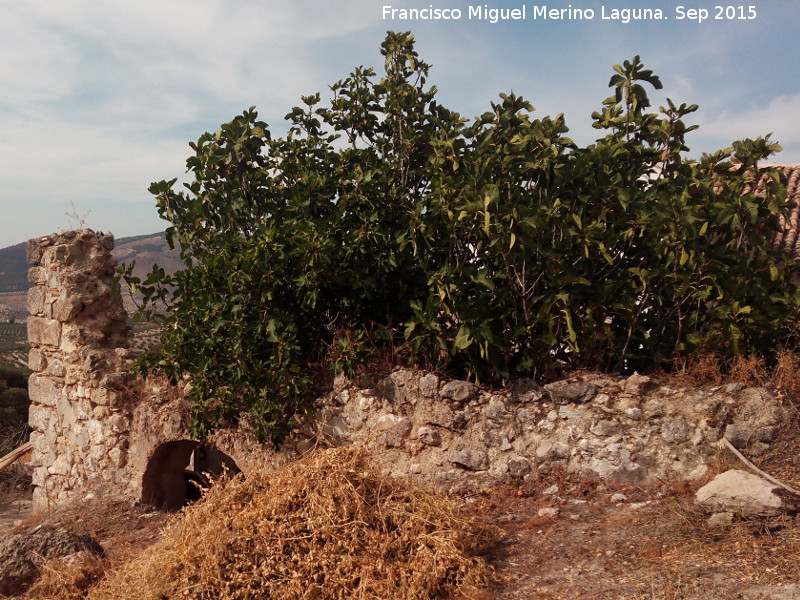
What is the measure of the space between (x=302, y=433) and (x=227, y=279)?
1.57 m

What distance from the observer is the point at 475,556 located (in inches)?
171

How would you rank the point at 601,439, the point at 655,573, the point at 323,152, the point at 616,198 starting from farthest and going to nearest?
the point at 323,152
the point at 616,198
the point at 601,439
the point at 655,573

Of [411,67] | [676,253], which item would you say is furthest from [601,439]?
[411,67]

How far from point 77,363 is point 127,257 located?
49802 mm

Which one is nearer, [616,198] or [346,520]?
[346,520]

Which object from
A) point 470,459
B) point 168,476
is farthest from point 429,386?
point 168,476

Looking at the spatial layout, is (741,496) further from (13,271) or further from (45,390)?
(13,271)

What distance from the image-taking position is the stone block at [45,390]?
7770 mm

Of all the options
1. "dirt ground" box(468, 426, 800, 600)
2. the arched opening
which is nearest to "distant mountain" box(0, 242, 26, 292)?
the arched opening

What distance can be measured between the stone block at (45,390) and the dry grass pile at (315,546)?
12.6ft

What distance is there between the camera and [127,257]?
5391cm

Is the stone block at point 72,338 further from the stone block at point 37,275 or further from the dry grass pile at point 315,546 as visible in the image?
the dry grass pile at point 315,546

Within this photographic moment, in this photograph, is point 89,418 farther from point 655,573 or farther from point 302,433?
point 655,573

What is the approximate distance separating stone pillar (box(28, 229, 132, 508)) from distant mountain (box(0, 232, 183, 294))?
157 ft
